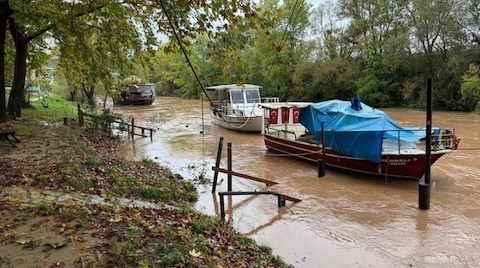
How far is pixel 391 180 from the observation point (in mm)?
12852

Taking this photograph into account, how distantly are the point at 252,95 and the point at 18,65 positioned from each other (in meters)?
13.8

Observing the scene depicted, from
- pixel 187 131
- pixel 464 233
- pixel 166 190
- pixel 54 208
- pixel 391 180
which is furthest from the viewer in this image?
pixel 187 131

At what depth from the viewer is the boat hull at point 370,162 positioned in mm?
12016

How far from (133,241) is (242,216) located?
4995mm

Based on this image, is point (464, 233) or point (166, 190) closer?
point (464, 233)

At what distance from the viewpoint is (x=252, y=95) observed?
25.5m

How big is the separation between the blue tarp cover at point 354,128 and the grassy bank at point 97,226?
643 centimetres

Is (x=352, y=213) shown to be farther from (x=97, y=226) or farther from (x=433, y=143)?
(x=97, y=226)

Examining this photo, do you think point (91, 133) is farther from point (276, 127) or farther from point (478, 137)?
point (478, 137)

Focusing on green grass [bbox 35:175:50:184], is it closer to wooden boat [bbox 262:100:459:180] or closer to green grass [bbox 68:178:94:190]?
green grass [bbox 68:178:94:190]

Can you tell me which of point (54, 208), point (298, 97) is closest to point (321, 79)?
point (298, 97)

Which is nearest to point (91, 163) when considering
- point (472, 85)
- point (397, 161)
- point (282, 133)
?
point (397, 161)

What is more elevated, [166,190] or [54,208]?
[54,208]

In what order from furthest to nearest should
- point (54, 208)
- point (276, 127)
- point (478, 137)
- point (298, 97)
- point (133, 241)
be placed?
point (298, 97)
point (478, 137)
point (276, 127)
point (54, 208)
point (133, 241)
